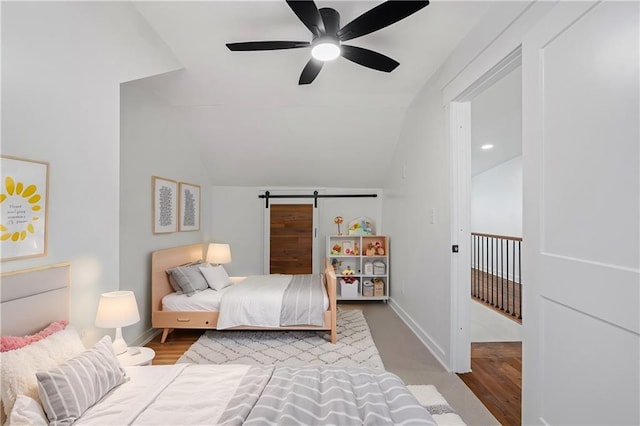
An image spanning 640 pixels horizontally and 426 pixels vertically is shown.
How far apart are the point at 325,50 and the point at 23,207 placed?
6.37 ft

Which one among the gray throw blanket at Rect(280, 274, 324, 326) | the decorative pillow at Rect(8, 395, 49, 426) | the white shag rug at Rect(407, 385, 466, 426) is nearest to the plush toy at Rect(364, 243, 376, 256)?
the gray throw blanket at Rect(280, 274, 324, 326)

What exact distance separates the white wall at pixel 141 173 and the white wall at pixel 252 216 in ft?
4.50

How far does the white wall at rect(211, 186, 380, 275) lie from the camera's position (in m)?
5.34

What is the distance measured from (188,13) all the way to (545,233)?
266 centimetres

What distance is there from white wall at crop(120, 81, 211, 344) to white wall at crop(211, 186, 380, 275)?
137cm

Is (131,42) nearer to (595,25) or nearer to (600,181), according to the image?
(595,25)

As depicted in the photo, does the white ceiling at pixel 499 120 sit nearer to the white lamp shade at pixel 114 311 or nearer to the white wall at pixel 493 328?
the white wall at pixel 493 328

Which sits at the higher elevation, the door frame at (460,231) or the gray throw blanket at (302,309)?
the door frame at (460,231)

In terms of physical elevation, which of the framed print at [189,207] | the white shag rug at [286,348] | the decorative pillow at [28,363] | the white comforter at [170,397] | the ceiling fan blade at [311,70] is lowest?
the white shag rug at [286,348]

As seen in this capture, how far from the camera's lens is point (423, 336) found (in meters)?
3.28

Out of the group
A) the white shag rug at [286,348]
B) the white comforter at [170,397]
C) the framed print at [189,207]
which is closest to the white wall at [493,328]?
the white shag rug at [286,348]

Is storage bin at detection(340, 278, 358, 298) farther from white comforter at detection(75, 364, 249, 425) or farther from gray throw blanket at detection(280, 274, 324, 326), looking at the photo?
white comforter at detection(75, 364, 249, 425)

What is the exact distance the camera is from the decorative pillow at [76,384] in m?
1.29

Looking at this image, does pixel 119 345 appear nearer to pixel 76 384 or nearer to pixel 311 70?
pixel 76 384
